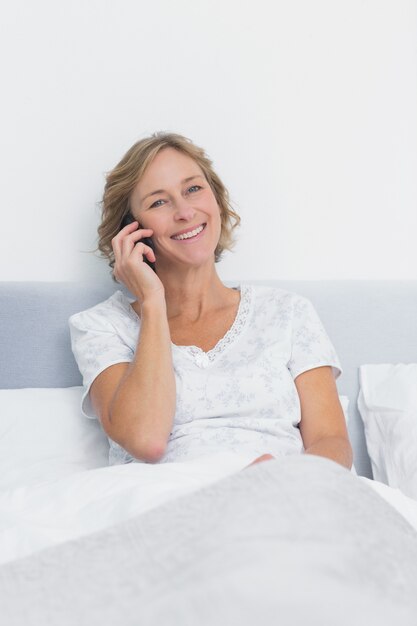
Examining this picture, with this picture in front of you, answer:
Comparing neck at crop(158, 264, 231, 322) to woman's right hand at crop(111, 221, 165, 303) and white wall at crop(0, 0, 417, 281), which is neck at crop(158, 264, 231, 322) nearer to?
woman's right hand at crop(111, 221, 165, 303)

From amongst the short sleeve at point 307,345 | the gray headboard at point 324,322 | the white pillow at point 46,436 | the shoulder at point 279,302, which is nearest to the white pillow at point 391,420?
the gray headboard at point 324,322

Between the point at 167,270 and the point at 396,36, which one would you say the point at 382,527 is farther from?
the point at 396,36

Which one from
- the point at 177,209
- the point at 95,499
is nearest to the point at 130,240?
the point at 177,209

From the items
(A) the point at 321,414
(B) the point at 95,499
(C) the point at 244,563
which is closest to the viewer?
(C) the point at 244,563

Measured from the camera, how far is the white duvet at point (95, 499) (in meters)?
1.13

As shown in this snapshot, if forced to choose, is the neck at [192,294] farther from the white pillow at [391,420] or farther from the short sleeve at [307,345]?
the white pillow at [391,420]

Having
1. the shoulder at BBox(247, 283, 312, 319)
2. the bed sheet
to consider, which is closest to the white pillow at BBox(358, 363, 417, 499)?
the shoulder at BBox(247, 283, 312, 319)

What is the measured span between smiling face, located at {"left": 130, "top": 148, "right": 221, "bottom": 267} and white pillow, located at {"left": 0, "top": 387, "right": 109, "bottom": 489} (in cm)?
44

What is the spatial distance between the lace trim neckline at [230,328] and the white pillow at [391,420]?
0.40 meters

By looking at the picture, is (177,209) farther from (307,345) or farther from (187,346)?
(307,345)

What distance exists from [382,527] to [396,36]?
5.83ft

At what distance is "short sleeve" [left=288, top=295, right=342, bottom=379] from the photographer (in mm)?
1768

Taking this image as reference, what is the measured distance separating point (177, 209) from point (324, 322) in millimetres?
540

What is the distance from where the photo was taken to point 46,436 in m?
1.87
